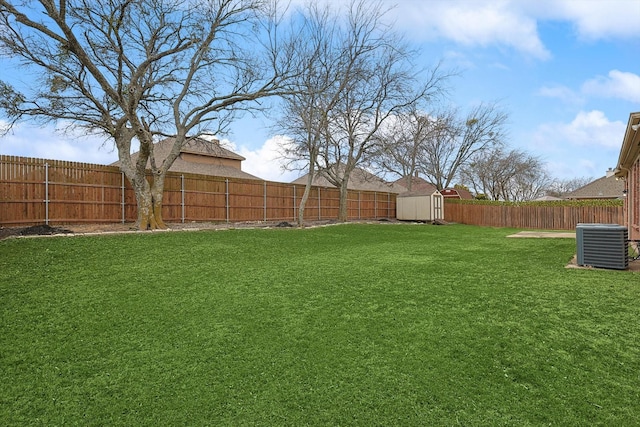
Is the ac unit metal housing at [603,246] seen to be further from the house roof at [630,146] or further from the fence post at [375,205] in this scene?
the fence post at [375,205]

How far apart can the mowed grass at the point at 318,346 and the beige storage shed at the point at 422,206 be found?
58.4ft

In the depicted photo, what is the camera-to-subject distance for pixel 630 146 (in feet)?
24.9

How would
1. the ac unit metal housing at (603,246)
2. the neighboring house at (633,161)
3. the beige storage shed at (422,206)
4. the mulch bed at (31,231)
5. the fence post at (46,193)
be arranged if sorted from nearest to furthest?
1. the ac unit metal housing at (603,246)
2. the neighboring house at (633,161)
3. the mulch bed at (31,231)
4. the fence post at (46,193)
5. the beige storage shed at (422,206)

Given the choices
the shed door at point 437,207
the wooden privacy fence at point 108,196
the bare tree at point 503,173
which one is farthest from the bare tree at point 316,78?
the bare tree at point 503,173

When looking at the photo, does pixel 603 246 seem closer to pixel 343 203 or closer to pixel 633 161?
pixel 633 161

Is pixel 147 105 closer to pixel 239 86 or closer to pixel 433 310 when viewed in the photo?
pixel 239 86

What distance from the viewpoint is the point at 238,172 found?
28.2m

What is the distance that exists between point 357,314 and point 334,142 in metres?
18.2

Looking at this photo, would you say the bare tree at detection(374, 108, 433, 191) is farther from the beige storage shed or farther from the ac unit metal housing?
the ac unit metal housing

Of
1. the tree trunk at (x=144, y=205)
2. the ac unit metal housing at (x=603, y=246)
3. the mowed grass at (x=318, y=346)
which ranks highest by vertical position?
the tree trunk at (x=144, y=205)

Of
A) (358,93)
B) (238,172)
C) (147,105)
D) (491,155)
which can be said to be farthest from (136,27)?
(491,155)

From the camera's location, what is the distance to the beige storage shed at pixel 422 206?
917 inches

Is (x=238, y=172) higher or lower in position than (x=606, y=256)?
higher

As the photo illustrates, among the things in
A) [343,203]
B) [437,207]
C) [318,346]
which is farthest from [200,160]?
[318,346]
